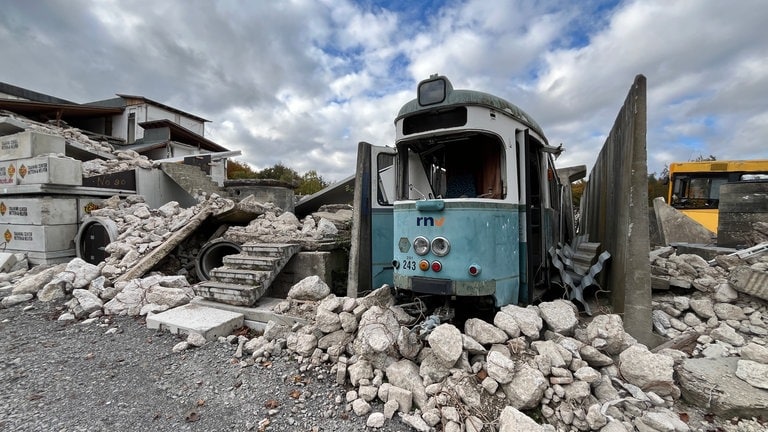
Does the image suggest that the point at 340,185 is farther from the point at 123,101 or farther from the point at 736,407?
the point at 123,101

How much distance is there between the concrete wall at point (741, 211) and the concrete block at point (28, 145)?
14.3m

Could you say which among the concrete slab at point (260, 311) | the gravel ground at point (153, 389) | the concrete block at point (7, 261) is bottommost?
the gravel ground at point (153, 389)

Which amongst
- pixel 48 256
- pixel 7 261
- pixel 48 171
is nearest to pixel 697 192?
pixel 48 171

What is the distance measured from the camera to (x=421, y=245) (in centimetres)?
330

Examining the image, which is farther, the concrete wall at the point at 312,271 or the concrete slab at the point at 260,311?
the concrete wall at the point at 312,271

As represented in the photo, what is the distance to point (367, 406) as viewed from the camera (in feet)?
8.61

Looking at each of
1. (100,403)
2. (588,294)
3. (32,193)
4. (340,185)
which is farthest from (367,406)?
(32,193)

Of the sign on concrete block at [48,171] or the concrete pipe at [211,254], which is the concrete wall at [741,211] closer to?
the concrete pipe at [211,254]

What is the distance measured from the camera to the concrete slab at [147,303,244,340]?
3.98 meters

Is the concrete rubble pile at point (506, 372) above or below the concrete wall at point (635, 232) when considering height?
below

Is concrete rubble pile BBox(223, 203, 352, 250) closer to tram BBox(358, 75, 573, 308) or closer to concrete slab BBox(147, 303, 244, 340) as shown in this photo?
concrete slab BBox(147, 303, 244, 340)

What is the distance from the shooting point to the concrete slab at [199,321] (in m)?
3.98

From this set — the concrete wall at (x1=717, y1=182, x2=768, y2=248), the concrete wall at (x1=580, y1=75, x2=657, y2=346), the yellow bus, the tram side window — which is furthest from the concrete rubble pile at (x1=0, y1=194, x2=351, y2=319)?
the yellow bus

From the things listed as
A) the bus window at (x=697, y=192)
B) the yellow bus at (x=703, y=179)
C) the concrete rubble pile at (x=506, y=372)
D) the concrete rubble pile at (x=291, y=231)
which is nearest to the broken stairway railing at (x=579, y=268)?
the concrete rubble pile at (x=506, y=372)
